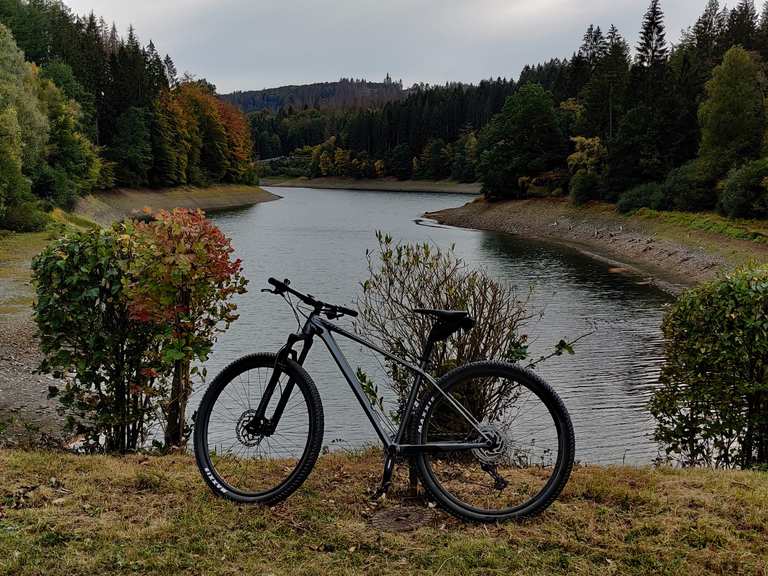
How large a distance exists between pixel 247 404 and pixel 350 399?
8.46 meters

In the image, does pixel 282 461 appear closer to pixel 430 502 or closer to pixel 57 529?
pixel 430 502

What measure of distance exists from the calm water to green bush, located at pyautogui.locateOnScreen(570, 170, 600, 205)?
7858 millimetres

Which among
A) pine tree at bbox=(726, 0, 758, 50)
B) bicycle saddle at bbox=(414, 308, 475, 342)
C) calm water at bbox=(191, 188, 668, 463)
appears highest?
pine tree at bbox=(726, 0, 758, 50)

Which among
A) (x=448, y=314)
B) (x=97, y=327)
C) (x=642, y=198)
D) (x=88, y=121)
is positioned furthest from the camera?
(x=88, y=121)

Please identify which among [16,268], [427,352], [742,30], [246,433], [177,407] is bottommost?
[16,268]

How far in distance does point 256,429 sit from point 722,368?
558 centimetres

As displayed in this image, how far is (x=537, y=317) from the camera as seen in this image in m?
23.6

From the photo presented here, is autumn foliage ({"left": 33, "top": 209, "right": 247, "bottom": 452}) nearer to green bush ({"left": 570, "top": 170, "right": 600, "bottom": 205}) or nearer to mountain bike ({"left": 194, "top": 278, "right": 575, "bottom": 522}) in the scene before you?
mountain bike ({"left": 194, "top": 278, "right": 575, "bottom": 522})

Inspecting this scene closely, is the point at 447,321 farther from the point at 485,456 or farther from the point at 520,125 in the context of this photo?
the point at 520,125

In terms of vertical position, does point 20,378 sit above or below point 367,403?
below

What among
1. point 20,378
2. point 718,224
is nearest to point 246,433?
point 20,378

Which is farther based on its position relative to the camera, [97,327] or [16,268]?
[16,268]

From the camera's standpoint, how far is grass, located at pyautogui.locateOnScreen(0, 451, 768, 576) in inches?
150

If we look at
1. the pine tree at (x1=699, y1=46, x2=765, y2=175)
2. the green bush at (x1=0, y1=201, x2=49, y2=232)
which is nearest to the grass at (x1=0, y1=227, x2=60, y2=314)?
Answer: the green bush at (x1=0, y1=201, x2=49, y2=232)
